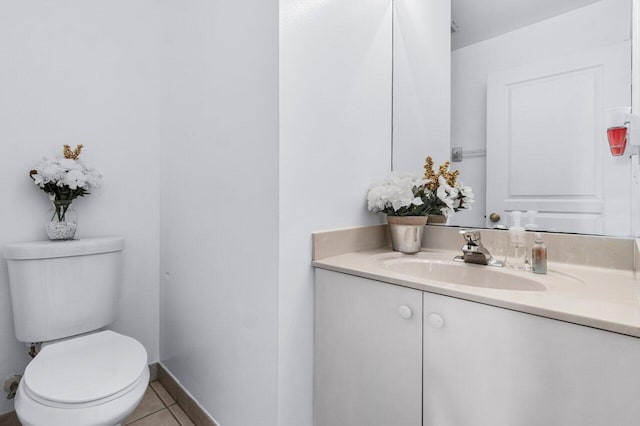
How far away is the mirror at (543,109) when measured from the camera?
996 millimetres

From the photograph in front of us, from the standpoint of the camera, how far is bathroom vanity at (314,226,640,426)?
0.59 metres

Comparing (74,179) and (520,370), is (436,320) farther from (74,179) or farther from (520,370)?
(74,179)

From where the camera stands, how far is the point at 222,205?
1239 mm

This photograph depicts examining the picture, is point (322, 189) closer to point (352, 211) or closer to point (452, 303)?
point (352, 211)

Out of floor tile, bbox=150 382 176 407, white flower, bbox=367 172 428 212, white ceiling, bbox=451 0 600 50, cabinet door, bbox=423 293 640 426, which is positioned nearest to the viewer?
cabinet door, bbox=423 293 640 426

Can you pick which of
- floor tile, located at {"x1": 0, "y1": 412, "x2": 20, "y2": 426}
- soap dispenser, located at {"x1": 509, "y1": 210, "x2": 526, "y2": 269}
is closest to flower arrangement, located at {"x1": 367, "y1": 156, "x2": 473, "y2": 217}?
soap dispenser, located at {"x1": 509, "y1": 210, "x2": 526, "y2": 269}

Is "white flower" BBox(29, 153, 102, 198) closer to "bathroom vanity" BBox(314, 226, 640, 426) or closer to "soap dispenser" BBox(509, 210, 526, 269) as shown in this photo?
"bathroom vanity" BBox(314, 226, 640, 426)

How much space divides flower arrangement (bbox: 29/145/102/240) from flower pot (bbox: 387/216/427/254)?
130 cm

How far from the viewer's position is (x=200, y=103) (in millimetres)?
1371

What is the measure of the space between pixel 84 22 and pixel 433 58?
160 cm

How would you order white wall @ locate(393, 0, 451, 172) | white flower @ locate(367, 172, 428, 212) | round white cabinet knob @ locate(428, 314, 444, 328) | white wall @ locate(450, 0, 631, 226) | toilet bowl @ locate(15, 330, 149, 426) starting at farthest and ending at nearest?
1. white wall @ locate(393, 0, 451, 172)
2. white flower @ locate(367, 172, 428, 212)
3. white wall @ locate(450, 0, 631, 226)
4. toilet bowl @ locate(15, 330, 149, 426)
5. round white cabinet knob @ locate(428, 314, 444, 328)

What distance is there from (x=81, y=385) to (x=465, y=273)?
1.26m

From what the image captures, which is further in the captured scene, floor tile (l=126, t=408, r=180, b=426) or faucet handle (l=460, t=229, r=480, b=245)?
floor tile (l=126, t=408, r=180, b=426)

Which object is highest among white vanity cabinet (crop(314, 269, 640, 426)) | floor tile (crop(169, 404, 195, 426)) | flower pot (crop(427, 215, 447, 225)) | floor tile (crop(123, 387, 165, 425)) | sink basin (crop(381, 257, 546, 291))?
flower pot (crop(427, 215, 447, 225))
